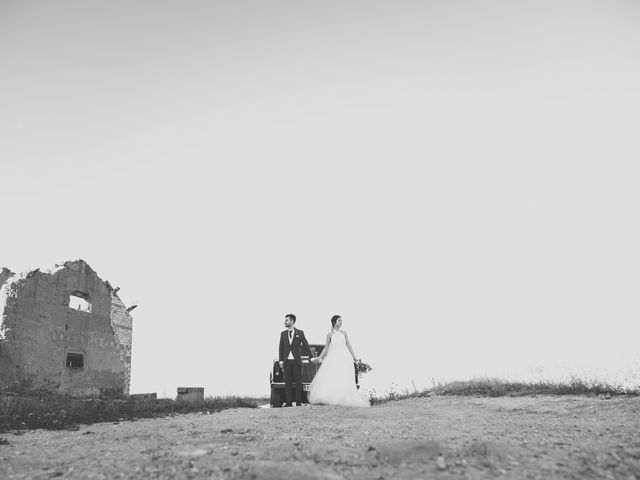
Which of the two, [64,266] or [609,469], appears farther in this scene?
[64,266]

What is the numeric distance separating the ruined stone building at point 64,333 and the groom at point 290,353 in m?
9.10

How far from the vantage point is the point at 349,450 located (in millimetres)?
4473

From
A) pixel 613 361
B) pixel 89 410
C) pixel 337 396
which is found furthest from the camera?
pixel 613 361

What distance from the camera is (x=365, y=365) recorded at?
19672 mm

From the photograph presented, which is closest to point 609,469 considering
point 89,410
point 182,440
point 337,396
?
point 182,440

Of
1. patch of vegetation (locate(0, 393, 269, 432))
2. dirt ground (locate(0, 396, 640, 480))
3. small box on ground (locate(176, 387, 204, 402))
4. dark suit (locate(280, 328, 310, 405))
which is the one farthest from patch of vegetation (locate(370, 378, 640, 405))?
patch of vegetation (locate(0, 393, 269, 432))

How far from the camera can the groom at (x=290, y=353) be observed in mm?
11641

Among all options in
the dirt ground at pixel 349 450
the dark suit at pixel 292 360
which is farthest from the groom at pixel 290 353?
the dirt ground at pixel 349 450

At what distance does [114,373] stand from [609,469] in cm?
1820

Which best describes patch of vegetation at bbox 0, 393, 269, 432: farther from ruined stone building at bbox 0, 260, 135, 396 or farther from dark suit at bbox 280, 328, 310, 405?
ruined stone building at bbox 0, 260, 135, 396

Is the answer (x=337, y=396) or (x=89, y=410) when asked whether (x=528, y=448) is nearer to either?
(x=337, y=396)

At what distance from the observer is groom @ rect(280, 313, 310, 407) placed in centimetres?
1164

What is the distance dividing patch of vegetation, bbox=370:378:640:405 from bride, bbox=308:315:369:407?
11.8 feet

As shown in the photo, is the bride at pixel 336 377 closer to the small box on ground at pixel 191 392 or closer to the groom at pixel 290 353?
the groom at pixel 290 353
